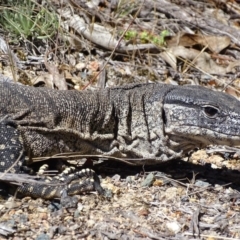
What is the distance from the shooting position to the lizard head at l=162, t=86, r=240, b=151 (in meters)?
5.62

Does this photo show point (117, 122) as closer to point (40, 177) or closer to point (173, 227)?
point (40, 177)

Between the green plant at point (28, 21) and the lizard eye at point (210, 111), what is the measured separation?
237 centimetres

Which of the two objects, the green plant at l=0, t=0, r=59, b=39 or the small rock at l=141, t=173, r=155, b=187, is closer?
the small rock at l=141, t=173, r=155, b=187

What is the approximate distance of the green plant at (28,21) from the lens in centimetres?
743

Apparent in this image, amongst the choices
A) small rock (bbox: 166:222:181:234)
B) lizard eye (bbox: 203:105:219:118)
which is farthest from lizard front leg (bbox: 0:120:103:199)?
lizard eye (bbox: 203:105:219:118)

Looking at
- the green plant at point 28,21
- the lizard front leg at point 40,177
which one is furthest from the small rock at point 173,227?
the green plant at point 28,21

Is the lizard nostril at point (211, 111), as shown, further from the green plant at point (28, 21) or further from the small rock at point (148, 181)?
the green plant at point (28, 21)

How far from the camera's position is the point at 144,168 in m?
5.97

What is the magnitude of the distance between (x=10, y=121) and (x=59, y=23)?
2465mm

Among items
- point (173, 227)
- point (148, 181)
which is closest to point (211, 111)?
point (148, 181)

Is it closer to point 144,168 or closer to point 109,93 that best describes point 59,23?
point 109,93

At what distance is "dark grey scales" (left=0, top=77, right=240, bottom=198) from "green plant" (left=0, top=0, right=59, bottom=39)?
1.82m

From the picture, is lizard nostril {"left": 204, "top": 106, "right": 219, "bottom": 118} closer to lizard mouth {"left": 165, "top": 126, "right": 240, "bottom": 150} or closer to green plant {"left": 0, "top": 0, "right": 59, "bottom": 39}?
lizard mouth {"left": 165, "top": 126, "right": 240, "bottom": 150}

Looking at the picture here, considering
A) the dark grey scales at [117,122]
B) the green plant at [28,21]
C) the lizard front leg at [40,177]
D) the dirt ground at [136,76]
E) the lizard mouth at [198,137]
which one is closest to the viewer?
the dirt ground at [136,76]
